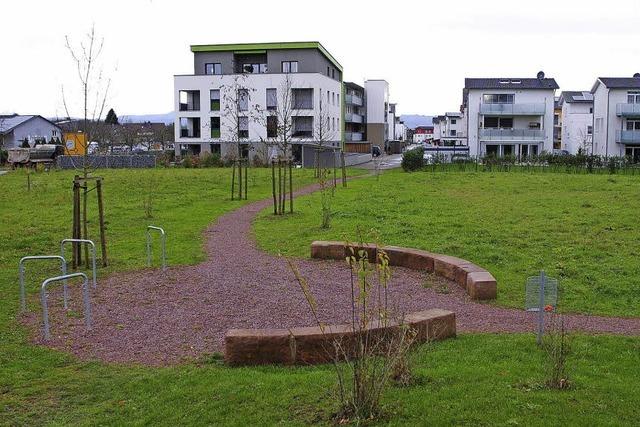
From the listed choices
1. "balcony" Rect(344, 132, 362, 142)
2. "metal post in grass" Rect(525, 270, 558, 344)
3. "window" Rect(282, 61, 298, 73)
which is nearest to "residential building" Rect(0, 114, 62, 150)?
"window" Rect(282, 61, 298, 73)

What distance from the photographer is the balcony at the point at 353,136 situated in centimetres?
8281

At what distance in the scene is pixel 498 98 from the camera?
65.0 meters

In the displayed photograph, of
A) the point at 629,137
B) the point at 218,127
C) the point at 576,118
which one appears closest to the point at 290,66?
the point at 218,127

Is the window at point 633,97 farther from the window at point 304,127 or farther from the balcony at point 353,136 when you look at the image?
the balcony at point 353,136

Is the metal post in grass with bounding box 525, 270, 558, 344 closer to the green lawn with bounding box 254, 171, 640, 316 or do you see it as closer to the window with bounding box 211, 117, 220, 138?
the green lawn with bounding box 254, 171, 640, 316

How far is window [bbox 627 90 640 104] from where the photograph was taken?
60.6 metres

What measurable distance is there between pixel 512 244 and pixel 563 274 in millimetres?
2758

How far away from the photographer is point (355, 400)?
4.97m

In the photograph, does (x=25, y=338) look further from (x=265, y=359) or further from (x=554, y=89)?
(x=554, y=89)

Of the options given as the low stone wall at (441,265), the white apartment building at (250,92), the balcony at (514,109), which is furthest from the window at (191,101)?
the low stone wall at (441,265)

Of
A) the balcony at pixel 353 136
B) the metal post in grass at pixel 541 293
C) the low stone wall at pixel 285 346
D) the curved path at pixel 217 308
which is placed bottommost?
the curved path at pixel 217 308

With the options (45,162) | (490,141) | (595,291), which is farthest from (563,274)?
(490,141)

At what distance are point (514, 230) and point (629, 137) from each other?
50678 millimetres

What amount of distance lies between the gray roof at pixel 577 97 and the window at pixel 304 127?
33.6 m
